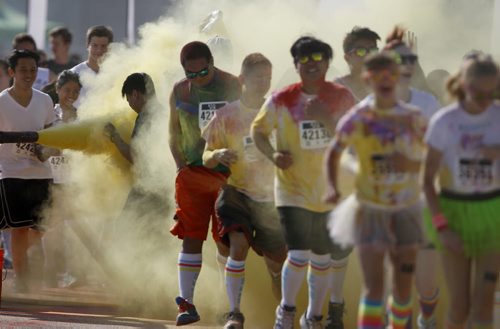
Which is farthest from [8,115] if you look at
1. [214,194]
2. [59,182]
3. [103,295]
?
[214,194]

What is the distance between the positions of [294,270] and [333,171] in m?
1.73

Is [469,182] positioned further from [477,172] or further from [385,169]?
[385,169]

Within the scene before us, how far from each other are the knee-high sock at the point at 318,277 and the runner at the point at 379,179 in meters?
1.55

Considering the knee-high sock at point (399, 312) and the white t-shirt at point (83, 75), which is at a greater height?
the white t-shirt at point (83, 75)

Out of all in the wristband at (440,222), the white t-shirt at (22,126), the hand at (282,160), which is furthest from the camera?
the white t-shirt at (22,126)

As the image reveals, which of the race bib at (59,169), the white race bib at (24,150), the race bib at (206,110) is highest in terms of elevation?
the race bib at (206,110)

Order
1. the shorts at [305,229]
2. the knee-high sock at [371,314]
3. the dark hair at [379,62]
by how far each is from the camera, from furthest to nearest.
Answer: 1. the shorts at [305,229]
2. the knee-high sock at [371,314]
3. the dark hair at [379,62]

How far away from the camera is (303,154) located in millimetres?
8875

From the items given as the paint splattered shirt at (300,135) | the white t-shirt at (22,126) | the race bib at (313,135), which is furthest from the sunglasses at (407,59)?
the white t-shirt at (22,126)

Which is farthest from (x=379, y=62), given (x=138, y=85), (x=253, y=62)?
(x=138, y=85)

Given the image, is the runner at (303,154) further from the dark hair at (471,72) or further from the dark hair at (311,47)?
the dark hair at (471,72)

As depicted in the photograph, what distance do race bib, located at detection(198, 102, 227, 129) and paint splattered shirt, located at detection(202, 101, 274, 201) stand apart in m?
0.26

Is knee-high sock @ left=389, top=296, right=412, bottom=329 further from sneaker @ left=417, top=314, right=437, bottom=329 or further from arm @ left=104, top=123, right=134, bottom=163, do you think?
arm @ left=104, top=123, right=134, bottom=163

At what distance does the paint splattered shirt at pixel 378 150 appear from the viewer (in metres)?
7.46
